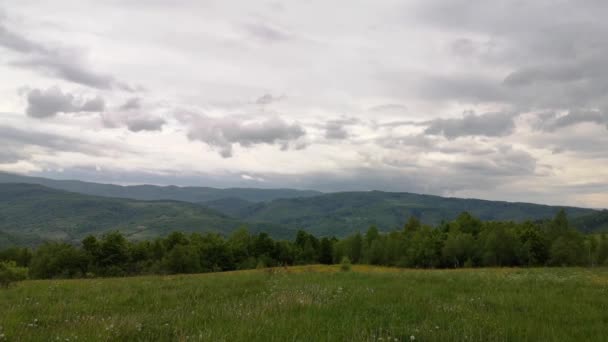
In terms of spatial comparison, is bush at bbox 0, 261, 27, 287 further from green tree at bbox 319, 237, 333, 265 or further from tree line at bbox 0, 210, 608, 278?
green tree at bbox 319, 237, 333, 265

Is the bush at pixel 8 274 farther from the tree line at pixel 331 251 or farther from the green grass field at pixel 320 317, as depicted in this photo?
the tree line at pixel 331 251

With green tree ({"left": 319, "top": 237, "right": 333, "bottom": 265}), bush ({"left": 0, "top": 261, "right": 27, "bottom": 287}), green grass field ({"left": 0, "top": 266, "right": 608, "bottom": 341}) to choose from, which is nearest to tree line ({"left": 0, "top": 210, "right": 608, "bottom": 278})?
green tree ({"left": 319, "top": 237, "right": 333, "bottom": 265})

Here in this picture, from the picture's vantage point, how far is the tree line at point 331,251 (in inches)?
2950

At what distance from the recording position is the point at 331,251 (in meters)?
105

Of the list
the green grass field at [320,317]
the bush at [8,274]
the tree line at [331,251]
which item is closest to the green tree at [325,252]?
the tree line at [331,251]

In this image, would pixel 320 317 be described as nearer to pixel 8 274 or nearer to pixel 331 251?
pixel 8 274

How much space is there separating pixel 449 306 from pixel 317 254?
9684 centimetres

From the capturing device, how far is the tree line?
246 feet

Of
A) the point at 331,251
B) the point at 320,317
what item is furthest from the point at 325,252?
the point at 320,317

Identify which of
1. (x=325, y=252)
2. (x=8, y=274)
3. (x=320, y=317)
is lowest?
(x=325, y=252)

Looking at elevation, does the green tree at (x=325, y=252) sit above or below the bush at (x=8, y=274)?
below

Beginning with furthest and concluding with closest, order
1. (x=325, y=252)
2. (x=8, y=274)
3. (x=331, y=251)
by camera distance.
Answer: (x=325, y=252) → (x=331, y=251) → (x=8, y=274)

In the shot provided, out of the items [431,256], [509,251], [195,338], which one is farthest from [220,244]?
[195,338]

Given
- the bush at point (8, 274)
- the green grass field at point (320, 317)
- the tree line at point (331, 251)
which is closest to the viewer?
the green grass field at point (320, 317)
